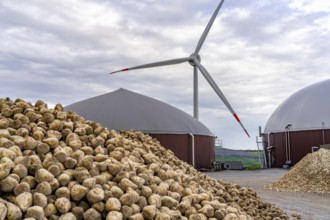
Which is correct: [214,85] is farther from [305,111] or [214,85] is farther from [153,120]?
[305,111]

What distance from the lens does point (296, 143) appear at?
32.9 meters

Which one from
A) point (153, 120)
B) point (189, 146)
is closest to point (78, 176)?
point (153, 120)

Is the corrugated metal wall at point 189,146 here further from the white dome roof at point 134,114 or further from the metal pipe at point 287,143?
the metal pipe at point 287,143

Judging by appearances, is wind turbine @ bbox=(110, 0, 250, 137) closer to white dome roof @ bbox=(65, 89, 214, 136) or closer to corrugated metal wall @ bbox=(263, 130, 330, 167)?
white dome roof @ bbox=(65, 89, 214, 136)

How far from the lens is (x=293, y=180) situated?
16.1m

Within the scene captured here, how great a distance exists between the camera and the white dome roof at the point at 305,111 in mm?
32031

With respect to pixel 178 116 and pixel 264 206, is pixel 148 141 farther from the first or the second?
pixel 178 116

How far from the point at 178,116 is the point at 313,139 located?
36.0 feet

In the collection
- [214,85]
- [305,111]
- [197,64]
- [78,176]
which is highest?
[197,64]

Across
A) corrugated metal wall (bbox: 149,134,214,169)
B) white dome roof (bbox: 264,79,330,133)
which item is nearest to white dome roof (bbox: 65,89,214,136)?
corrugated metal wall (bbox: 149,134,214,169)

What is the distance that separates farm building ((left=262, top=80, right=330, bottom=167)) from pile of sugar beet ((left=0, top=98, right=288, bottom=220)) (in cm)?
2760

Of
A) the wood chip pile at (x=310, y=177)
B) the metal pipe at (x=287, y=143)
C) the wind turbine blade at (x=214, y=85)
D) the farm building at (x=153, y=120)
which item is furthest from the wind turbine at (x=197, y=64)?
the wood chip pile at (x=310, y=177)

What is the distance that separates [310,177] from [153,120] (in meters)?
13.4

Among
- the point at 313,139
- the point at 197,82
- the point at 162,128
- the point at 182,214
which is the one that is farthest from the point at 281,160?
the point at 182,214
